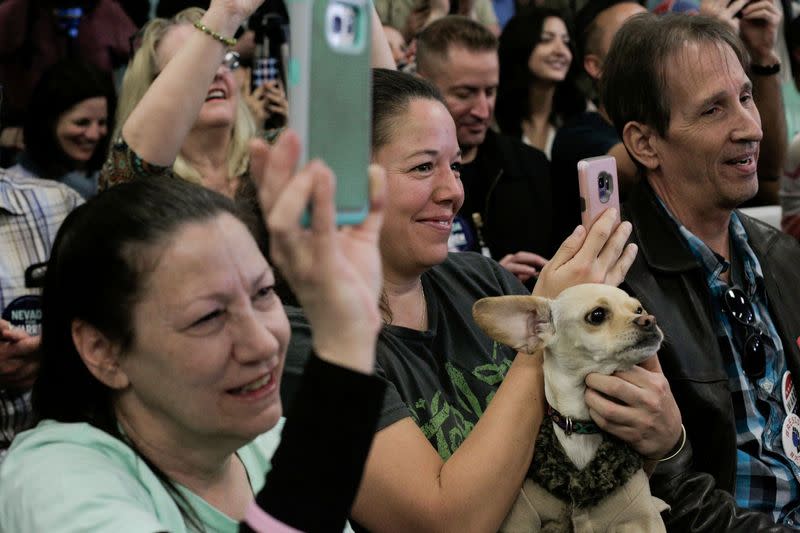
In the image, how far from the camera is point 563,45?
4.21 metres

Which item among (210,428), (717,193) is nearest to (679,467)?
(717,193)

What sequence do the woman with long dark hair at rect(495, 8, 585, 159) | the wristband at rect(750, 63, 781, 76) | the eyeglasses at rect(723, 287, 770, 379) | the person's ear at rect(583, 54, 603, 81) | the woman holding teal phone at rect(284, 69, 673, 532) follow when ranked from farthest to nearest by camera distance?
the woman with long dark hair at rect(495, 8, 585, 159)
the person's ear at rect(583, 54, 603, 81)
the wristband at rect(750, 63, 781, 76)
the eyeglasses at rect(723, 287, 770, 379)
the woman holding teal phone at rect(284, 69, 673, 532)

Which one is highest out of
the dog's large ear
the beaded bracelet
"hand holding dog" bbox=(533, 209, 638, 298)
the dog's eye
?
the beaded bracelet

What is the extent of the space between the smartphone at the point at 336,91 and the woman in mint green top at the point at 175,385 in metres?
0.04

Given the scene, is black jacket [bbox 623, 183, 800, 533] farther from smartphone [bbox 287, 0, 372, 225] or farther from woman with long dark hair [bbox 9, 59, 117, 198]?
woman with long dark hair [bbox 9, 59, 117, 198]

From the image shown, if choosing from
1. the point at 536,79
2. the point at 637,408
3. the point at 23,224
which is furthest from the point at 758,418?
the point at 536,79

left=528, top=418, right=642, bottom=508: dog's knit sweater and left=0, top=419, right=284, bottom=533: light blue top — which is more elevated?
left=0, top=419, right=284, bottom=533: light blue top

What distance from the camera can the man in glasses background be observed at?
1.85 metres

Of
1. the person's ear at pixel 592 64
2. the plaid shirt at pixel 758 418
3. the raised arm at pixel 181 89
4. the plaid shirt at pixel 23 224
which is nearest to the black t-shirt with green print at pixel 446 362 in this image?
the plaid shirt at pixel 758 418

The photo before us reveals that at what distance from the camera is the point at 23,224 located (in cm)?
238

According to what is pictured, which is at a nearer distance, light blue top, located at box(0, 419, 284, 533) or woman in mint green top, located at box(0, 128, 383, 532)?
woman in mint green top, located at box(0, 128, 383, 532)

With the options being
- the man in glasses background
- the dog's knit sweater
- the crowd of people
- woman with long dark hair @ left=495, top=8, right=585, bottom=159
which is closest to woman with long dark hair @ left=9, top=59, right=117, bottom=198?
the crowd of people

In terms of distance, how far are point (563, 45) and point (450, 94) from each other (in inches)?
39.3

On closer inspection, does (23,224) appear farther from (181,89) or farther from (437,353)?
(437,353)
